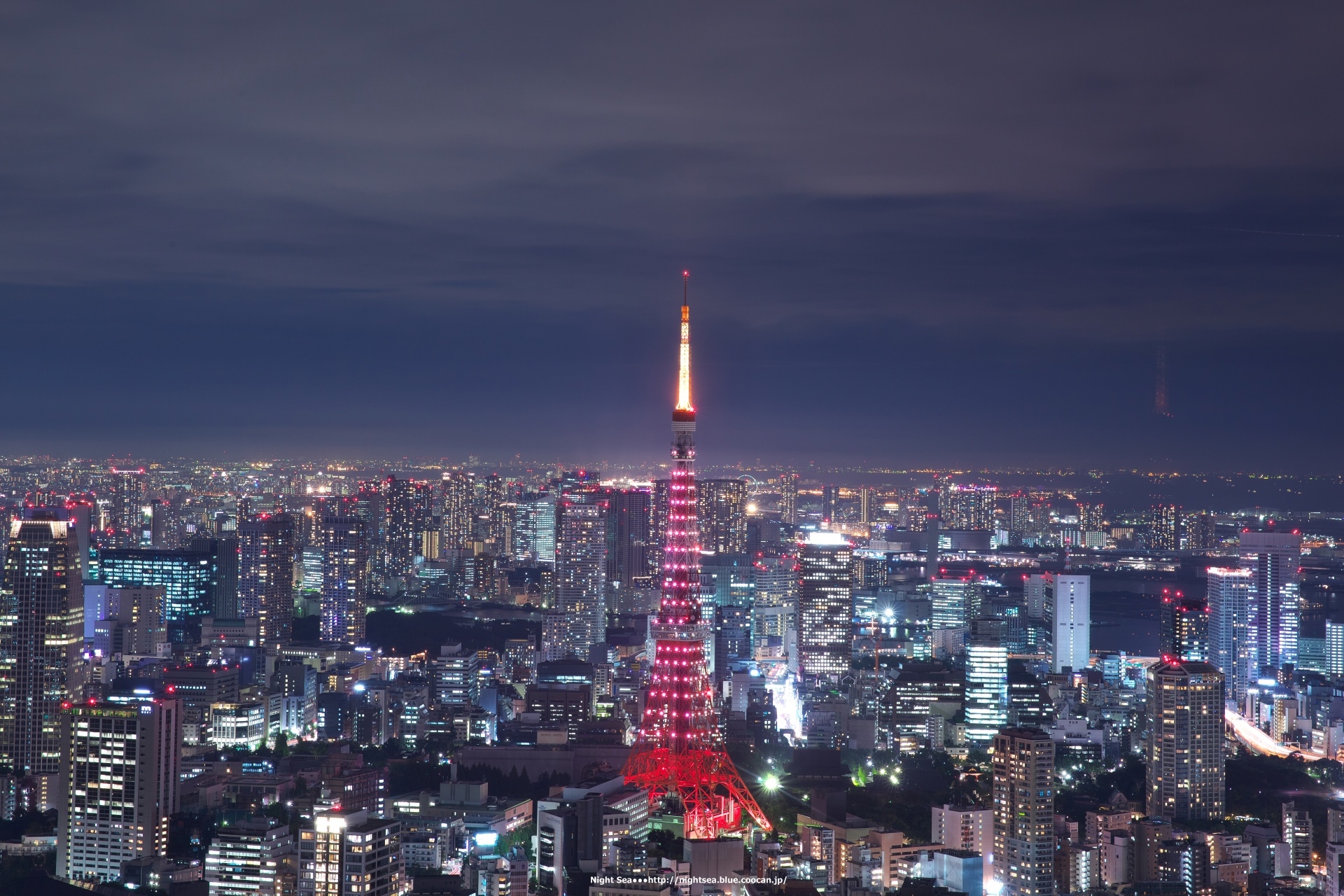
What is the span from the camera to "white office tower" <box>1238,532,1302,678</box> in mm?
15094

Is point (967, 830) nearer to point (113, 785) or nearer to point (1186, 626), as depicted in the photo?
point (113, 785)

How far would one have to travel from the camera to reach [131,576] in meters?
21.5

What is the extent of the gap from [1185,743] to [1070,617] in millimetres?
8695

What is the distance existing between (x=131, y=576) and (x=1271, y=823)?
15.0 metres

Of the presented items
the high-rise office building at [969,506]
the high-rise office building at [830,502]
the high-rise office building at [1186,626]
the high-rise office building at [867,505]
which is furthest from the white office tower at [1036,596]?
the high-rise office building at [1186,626]

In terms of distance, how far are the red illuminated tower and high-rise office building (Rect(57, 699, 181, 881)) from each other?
3.05 metres

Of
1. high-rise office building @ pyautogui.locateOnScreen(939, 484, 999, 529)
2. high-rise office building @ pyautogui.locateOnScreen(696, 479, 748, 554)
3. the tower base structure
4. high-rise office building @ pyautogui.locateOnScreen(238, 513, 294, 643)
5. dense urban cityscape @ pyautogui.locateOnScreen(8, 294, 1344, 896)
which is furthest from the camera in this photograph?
high-rise office building @ pyautogui.locateOnScreen(238, 513, 294, 643)

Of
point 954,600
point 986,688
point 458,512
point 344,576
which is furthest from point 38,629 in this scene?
point 458,512

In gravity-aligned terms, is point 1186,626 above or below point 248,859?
above

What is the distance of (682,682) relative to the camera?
1179 cm

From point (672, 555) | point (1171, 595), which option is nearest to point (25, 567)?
point (672, 555)

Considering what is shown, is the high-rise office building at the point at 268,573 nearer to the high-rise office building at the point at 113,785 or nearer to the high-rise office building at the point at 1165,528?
the high-rise office building at the point at 113,785

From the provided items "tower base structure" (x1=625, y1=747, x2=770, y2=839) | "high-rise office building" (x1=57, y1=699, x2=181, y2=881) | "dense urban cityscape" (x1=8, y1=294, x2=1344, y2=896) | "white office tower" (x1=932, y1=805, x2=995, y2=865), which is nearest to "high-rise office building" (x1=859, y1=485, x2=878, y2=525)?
"dense urban cityscape" (x1=8, y1=294, x2=1344, y2=896)

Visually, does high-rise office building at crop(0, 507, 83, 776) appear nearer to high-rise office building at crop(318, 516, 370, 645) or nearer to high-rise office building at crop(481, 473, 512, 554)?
high-rise office building at crop(318, 516, 370, 645)
